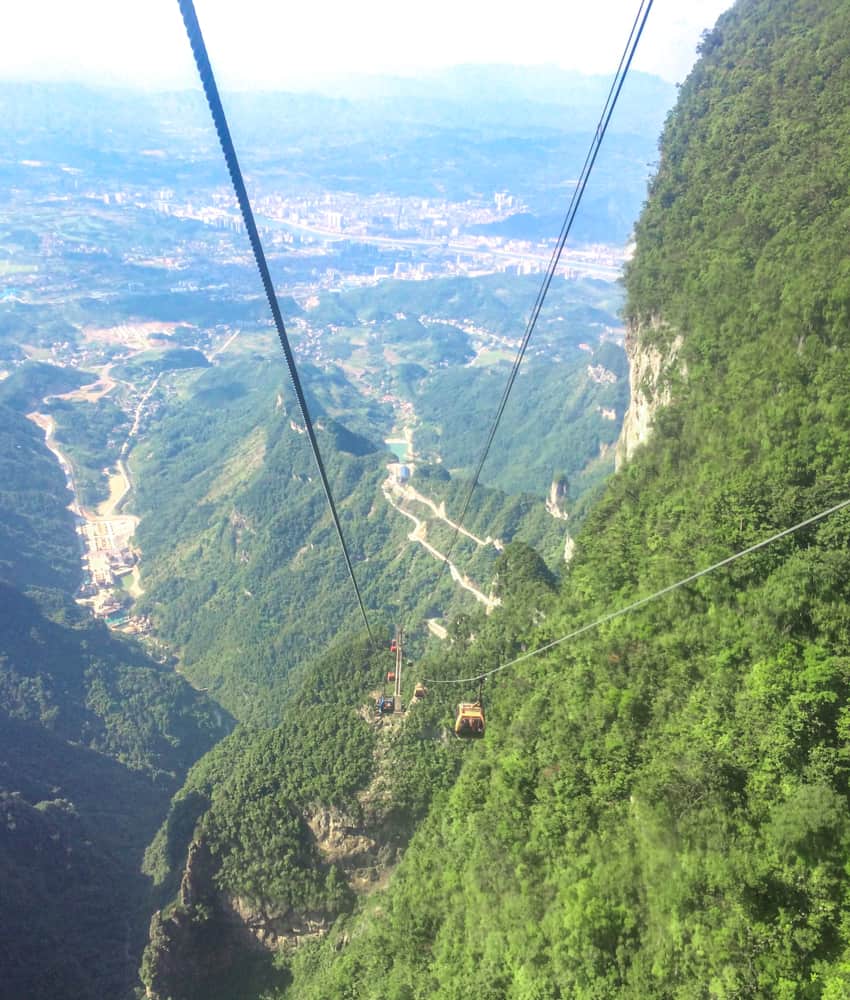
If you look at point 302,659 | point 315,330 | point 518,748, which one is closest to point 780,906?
point 518,748

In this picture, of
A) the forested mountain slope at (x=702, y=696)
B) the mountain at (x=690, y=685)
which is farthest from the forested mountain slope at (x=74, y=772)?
the forested mountain slope at (x=702, y=696)

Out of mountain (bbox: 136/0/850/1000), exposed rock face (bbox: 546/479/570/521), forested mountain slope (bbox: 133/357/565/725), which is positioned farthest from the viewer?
forested mountain slope (bbox: 133/357/565/725)

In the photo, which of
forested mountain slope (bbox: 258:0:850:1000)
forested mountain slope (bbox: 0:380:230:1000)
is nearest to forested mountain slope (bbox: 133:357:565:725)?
forested mountain slope (bbox: 0:380:230:1000)

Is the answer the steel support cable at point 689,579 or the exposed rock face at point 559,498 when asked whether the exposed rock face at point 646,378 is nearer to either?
the steel support cable at point 689,579

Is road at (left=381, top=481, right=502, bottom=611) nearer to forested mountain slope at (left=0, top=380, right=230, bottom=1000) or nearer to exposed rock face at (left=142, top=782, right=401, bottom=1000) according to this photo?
exposed rock face at (left=142, top=782, right=401, bottom=1000)

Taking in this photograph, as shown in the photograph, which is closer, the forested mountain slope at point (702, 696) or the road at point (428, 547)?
the forested mountain slope at point (702, 696)

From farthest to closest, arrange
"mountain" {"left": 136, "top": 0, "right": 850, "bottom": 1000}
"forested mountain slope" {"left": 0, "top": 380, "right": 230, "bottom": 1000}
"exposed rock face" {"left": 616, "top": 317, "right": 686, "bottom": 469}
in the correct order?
"forested mountain slope" {"left": 0, "top": 380, "right": 230, "bottom": 1000}, "exposed rock face" {"left": 616, "top": 317, "right": 686, "bottom": 469}, "mountain" {"left": 136, "top": 0, "right": 850, "bottom": 1000}

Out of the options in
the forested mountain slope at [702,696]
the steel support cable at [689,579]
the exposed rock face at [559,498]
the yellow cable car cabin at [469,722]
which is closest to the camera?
the steel support cable at [689,579]
